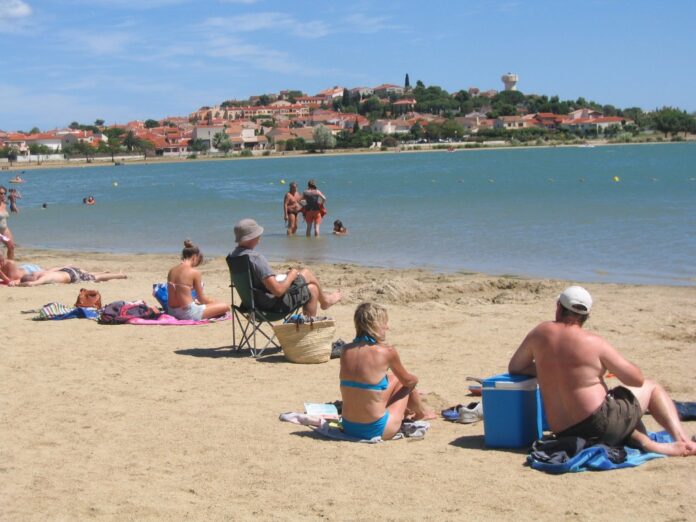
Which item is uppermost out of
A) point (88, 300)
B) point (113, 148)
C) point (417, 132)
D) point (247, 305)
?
point (417, 132)

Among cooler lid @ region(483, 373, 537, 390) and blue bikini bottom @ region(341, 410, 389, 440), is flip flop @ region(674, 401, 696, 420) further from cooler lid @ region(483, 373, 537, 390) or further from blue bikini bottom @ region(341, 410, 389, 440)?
blue bikini bottom @ region(341, 410, 389, 440)

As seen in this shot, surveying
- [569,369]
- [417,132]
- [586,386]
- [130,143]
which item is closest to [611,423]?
[586,386]

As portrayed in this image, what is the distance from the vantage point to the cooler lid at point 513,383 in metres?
5.22

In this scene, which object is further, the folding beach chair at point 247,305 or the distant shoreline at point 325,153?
the distant shoreline at point 325,153

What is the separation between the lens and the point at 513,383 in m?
5.23

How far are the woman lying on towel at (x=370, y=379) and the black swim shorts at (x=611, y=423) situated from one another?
1106 mm

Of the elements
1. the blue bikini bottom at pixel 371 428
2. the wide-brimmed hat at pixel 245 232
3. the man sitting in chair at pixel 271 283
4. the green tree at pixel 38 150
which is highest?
the green tree at pixel 38 150

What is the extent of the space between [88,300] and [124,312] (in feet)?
2.21

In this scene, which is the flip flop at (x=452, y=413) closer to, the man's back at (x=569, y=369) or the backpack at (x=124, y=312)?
the man's back at (x=569, y=369)

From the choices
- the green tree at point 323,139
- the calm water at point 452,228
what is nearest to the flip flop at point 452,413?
the calm water at point 452,228

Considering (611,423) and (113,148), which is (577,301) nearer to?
(611,423)

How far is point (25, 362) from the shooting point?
7.56m

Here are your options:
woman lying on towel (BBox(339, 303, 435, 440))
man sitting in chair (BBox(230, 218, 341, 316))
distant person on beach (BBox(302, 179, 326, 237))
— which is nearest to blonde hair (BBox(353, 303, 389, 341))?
woman lying on towel (BBox(339, 303, 435, 440))

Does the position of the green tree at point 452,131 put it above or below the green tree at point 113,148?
above
